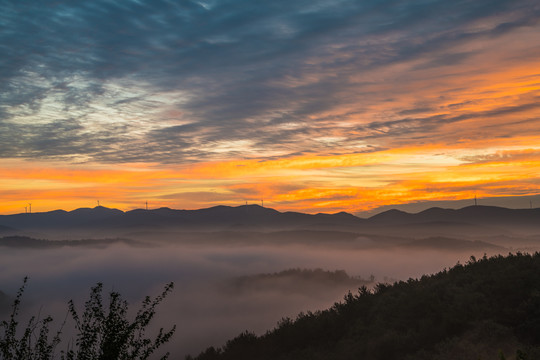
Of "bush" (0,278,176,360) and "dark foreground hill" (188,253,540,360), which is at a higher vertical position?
"bush" (0,278,176,360)

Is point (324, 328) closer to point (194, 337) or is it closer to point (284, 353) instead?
point (284, 353)

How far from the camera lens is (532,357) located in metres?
16.1

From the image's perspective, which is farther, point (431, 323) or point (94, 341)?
point (431, 323)

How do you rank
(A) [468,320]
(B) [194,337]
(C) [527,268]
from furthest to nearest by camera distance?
1. (B) [194,337]
2. (C) [527,268]
3. (A) [468,320]

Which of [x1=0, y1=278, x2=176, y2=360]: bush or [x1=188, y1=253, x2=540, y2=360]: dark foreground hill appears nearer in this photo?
[x1=0, y1=278, x2=176, y2=360]: bush

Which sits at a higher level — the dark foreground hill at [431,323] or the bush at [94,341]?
the bush at [94,341]

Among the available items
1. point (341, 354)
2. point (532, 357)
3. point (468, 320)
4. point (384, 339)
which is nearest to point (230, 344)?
point (341, 354)

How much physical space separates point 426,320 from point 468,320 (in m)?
2.23

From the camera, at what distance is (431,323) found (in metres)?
23.8

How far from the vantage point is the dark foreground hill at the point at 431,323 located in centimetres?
2047

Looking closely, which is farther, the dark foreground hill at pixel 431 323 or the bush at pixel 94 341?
the dark foreground hill at pixel 431 323

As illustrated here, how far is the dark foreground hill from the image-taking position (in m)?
20.5

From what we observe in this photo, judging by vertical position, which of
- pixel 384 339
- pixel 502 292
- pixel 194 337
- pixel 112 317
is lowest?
pixel 194 337

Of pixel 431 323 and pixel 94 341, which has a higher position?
pixel 94 341
